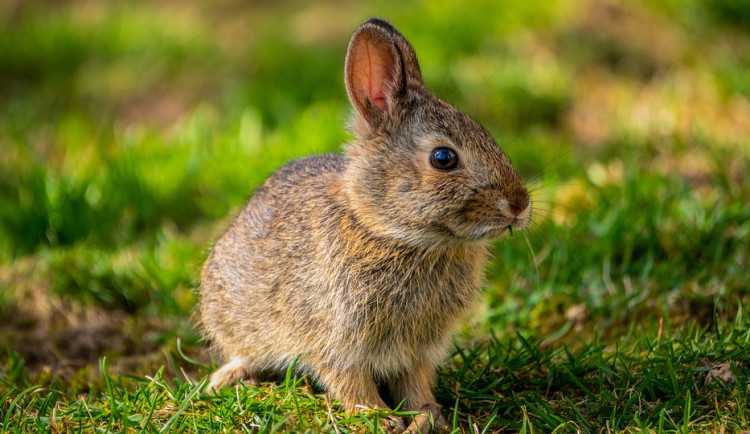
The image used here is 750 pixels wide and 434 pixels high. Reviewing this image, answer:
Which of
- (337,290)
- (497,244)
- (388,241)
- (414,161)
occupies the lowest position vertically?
(497,244)

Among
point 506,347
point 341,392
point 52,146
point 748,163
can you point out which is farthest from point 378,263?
point 52,146

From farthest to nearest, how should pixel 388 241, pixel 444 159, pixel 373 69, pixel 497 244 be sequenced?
pixel 497 244, pixel 373 69, pixel 388 241, pixel 444 159

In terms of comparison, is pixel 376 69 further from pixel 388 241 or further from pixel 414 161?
pixel 388 241

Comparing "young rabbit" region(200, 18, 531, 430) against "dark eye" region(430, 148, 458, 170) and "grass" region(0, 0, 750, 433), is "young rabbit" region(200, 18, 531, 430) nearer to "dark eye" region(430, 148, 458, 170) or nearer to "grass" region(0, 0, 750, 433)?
"dark eye" region(430, 148, 458, 170)

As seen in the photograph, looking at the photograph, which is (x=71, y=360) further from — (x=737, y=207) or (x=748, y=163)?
(x=748, y=163)

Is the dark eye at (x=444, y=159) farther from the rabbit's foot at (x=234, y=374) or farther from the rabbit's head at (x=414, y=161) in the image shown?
the rabbit's foot at (x=234, y=374)

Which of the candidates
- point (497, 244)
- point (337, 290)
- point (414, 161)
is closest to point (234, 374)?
point (337, 290)
